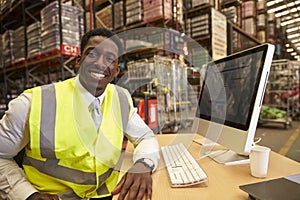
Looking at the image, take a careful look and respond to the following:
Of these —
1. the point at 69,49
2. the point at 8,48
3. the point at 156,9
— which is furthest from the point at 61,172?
the point at 8,48

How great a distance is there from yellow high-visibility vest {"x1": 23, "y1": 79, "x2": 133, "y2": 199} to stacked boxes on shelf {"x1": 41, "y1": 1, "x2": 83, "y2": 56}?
1789 millimetres

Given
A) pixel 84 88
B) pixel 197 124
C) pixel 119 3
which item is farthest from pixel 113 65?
pixel 119 3

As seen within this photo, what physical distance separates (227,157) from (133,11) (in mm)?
2599

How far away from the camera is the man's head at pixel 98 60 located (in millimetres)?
798

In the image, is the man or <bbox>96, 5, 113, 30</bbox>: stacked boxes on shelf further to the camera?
<bbox>96, 5, 113, 30</bbox>: stacked boxes on shelf

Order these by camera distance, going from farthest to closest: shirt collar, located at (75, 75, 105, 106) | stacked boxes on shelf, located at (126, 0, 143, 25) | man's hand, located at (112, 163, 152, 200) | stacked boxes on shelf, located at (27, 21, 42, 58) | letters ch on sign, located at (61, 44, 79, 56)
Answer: stacked boxes on shelf, located at (126, 0, 143, 25)
stacked boxes on shelf, located at (27, 21, 42, 58)
letters ch on sign, located at (61, 44, 79, 56)
shirt collar, located at (75, 75, 105, 106)
man's hand, located at (112, 163, 152, 200)

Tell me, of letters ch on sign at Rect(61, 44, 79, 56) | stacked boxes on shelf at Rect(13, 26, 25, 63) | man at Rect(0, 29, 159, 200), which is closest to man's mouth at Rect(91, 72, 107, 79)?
man at Rect(0, 29, 159, 200)

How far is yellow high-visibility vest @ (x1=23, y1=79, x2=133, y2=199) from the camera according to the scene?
28.2 inches

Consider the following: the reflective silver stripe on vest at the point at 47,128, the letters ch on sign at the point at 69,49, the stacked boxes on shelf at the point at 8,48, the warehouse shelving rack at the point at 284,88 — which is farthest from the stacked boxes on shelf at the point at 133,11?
the warehouse shelving rack at the point at 284,88

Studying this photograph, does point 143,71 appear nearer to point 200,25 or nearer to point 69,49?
point 69,49

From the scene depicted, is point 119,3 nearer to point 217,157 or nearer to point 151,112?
point 151,112

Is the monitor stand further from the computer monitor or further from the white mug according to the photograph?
the white mug

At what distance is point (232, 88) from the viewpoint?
38.9 inches

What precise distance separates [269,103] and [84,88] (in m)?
6.10
